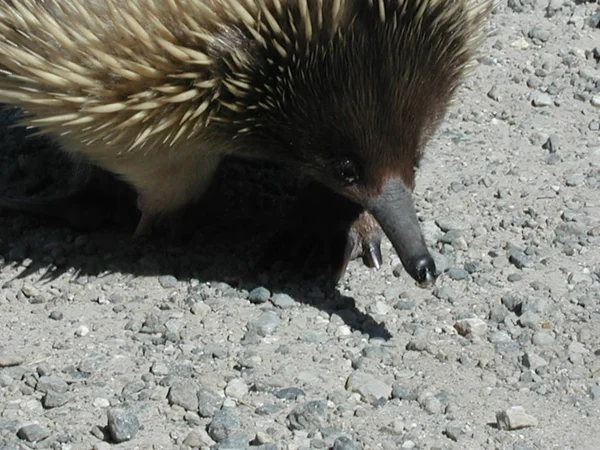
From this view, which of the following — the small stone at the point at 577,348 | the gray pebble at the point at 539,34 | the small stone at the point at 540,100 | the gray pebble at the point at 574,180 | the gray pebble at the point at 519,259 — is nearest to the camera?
the small stone at the point at 577,348

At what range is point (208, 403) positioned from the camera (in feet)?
11.5

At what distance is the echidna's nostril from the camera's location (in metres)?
3.56

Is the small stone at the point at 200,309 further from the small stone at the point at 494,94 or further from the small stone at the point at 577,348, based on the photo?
the small stone at the point at 494,94

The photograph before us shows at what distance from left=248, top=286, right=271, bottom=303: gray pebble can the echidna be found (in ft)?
1.62

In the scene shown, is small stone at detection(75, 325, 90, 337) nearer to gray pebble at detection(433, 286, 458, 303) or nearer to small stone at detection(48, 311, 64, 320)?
small stone at detection(48, 311, 64, 320)

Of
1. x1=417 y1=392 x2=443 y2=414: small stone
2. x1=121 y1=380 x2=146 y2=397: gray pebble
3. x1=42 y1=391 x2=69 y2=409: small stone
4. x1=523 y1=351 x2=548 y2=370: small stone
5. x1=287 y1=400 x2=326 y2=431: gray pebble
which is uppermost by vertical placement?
x1=42 y1=391 x2=69 y2=409: small stone

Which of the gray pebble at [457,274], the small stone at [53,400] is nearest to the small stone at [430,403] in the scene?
the gray pebble at [457,274]

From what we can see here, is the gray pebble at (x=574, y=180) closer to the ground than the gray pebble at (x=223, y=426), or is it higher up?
closer to the ground

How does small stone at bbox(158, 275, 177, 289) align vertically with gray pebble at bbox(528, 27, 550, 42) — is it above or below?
above

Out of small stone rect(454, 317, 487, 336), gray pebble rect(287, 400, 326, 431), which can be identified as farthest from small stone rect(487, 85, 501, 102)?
gray pebble rect(287, 400, 326, 431)

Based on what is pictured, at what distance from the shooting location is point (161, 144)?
12.9ft

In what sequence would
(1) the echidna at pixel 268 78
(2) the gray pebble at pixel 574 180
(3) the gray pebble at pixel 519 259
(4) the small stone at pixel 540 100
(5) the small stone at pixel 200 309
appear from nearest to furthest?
(1) the echidna at pixel 268 78 < (5) the small stone at pixel 200 309 < (3) the gray pebble at pixel 519 259 < (2) the gray pebble at pixel 574 180 < (4) the small stone at pixel 540 100

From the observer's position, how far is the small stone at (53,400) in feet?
11.5

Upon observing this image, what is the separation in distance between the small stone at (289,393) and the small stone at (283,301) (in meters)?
0.53
